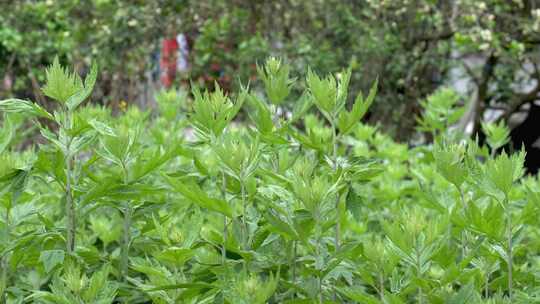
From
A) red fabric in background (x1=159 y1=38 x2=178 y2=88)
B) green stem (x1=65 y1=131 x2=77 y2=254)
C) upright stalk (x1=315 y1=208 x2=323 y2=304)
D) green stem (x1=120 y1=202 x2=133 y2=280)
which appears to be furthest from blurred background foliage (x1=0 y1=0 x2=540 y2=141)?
upright stalk (x1=315 y1=208 x2=323 y2=304)

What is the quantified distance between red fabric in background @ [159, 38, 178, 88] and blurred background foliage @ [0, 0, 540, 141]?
0.88 feet

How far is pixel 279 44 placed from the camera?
968cm

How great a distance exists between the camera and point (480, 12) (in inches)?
337

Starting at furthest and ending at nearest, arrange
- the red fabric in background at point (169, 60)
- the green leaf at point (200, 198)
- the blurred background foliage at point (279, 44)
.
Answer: the red fabric in background at point (169, 60) < the blurred background foliage at point (279, 44) < the green leaf at point (200, 198)

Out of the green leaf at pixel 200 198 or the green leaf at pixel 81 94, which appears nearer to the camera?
the green leaf at pixel 200 198

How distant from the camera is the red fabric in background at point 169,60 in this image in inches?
414

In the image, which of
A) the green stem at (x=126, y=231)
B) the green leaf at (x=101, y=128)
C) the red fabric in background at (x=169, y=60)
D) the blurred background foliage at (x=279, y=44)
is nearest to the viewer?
the green leaf at (x=101, y=128)

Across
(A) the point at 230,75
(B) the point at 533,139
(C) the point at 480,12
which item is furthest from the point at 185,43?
(B) the point at 533,139

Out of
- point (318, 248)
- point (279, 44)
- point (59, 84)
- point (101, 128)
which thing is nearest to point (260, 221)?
point (318, 248)

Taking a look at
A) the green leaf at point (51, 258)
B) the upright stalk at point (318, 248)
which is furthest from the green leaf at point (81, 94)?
the upright stalk at point (318, 248)

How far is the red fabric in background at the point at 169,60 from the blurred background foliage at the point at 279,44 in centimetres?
27

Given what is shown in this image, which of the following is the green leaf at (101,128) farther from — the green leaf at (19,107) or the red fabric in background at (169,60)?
the red fabric in background at (169,60)

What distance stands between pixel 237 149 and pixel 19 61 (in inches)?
357

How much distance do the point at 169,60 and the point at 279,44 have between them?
163 centimetres
